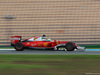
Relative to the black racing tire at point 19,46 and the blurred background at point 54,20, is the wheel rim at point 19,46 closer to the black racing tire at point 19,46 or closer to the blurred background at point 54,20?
the black racing tire at point 19,46

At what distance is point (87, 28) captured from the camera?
1795 cm

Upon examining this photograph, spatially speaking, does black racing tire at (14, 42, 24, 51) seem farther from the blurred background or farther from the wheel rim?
the blurred background

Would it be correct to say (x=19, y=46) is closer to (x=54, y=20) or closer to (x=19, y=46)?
(x=19, y=46)

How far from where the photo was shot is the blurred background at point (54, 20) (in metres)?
17.9

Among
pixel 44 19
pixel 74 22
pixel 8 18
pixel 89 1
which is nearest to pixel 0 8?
pixel 8 18

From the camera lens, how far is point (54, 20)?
18172 mm

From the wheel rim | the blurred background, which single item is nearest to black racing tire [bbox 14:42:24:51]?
the wheel rim

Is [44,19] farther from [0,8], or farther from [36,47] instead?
[36,47]

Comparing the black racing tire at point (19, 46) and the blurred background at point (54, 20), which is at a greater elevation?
the blurred background at point (54, 20)

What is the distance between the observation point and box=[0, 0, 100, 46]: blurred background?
17.9 m

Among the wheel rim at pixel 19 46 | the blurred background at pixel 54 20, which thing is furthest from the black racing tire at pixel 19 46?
the blurred background at pixel 54 20

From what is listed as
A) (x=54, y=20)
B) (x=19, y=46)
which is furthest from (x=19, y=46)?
(x=54, y=20)

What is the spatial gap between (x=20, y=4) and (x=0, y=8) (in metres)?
1.65
